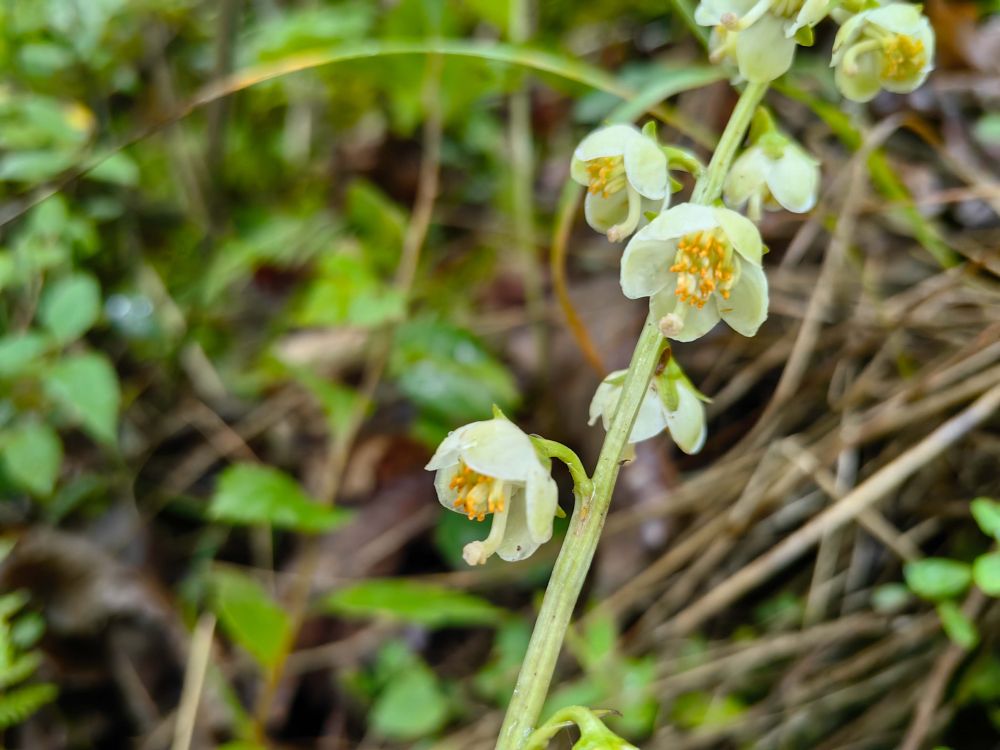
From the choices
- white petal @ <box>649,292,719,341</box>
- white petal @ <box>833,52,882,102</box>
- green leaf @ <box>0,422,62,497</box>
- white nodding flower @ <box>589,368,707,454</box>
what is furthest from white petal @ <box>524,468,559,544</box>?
green leaf @ <box>0,422,62,497</box>

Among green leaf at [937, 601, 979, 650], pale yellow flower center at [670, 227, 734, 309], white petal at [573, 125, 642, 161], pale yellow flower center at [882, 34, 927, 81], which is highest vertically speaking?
white petal at [573, 125, 642, 161]

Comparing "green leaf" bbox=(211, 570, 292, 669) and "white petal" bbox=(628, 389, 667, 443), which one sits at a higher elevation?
"white petal" bbox=(628, 389, 667, 443)

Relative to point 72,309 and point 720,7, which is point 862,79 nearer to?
point 720,7

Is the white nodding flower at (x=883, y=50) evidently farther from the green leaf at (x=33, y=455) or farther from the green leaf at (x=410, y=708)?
the green leaf at (x=33, y=455)

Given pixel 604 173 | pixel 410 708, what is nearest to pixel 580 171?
pixel 604 173

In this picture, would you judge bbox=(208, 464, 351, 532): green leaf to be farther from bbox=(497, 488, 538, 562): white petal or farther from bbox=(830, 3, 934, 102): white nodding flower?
bbox=(830, 3, 934, 102): white nodding flower

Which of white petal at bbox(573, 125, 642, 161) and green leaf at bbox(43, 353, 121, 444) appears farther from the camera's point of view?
green leaf at bbox(43, 353, 121, 444)

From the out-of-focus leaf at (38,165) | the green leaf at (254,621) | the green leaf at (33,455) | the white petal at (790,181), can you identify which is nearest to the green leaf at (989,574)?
the white petal at (790,181)
